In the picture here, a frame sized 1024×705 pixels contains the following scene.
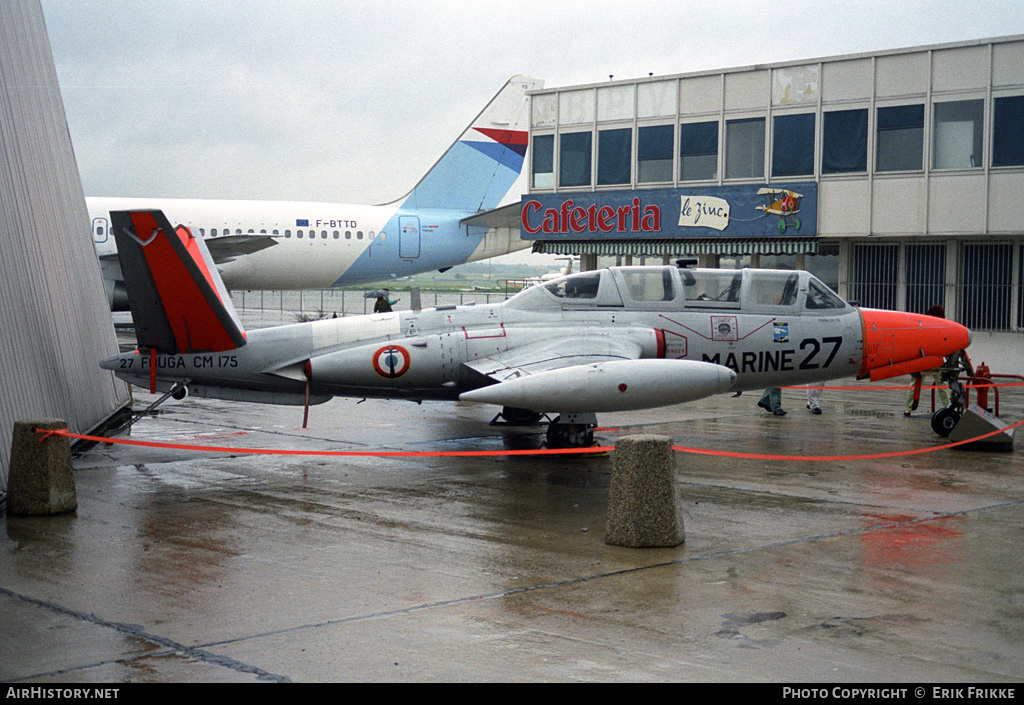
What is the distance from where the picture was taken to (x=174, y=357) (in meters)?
13.1

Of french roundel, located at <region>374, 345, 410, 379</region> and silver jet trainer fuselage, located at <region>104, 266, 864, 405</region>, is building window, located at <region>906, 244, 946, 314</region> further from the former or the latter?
french roundel, located at <region>374, 345, 410, 379</region>

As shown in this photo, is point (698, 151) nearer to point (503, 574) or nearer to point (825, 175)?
point (825, 175)

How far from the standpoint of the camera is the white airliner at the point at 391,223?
37156 millimetres

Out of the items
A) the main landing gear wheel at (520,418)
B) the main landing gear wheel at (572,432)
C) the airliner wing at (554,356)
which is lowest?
the main landing gear wheel at (520,418)

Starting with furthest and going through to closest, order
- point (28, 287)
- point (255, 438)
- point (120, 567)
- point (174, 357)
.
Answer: point (255, 438)
point (174, 357)
point (28, 287)
point (120, 567)

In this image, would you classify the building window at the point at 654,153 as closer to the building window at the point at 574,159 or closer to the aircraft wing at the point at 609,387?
the building window at the point at 574,159

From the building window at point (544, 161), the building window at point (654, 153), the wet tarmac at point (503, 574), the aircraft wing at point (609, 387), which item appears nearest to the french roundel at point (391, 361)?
the wet tarmac at point (503, 574)

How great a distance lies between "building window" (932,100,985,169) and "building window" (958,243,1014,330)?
7.76ft

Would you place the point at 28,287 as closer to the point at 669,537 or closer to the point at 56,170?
the point at 56,170

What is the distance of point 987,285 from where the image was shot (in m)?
27.7

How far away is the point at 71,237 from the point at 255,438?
13.0ft

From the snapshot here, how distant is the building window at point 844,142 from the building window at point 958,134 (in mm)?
1956
